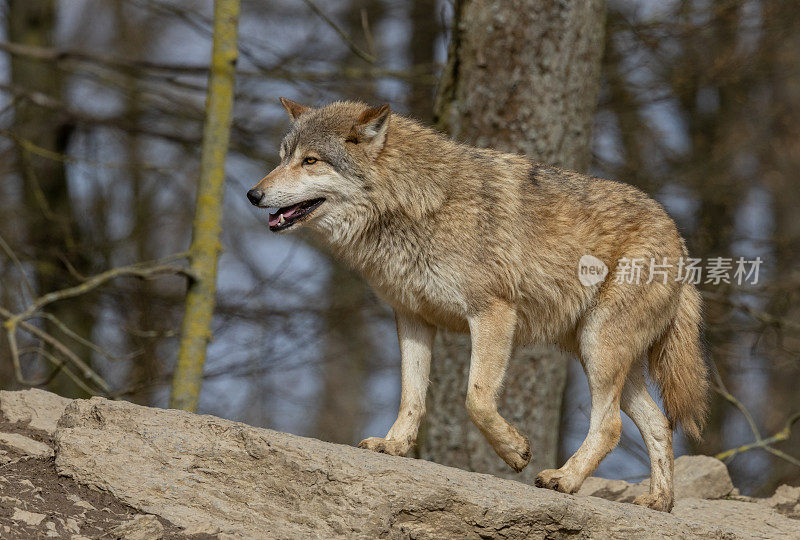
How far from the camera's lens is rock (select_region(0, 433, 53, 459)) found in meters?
4.52

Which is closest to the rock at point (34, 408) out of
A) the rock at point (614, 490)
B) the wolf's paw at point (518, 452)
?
the wolf's paw at point (518, 452)

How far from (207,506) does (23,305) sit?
6.30 m

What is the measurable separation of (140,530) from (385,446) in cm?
177

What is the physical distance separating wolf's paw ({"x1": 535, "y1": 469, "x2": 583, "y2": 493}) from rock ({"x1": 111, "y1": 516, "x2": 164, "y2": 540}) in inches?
88.0

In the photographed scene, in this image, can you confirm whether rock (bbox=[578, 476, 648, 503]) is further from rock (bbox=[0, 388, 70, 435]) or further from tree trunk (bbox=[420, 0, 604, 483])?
rock (bbox=[0, 388, 70, 435])

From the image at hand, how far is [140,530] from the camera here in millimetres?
3818

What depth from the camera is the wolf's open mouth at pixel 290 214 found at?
5.30 metres

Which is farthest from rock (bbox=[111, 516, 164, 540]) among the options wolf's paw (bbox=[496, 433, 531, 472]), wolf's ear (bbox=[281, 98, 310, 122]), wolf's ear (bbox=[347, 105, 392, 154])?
wolf's ear (bbox=[281, 98, 310, 122])

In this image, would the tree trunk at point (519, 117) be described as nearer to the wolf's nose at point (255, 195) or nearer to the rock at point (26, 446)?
the wolf's nose at point (255, 195)

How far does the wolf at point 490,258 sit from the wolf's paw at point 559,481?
0.01 metres

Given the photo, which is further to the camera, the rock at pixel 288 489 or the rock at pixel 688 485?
the rock at pixel 688 485

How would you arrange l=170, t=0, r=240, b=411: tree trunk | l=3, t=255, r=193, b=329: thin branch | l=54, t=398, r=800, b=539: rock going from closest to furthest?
l=54, t=398, r=800, b=539: rock < l=3, t=255, r=193, b=329: thin branch < l=170, t=0, r=240, b=411: tree trunk

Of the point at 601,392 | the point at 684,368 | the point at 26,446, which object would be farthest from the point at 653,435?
the point at 26,446

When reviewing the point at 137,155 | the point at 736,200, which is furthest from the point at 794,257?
the point at 137,155
